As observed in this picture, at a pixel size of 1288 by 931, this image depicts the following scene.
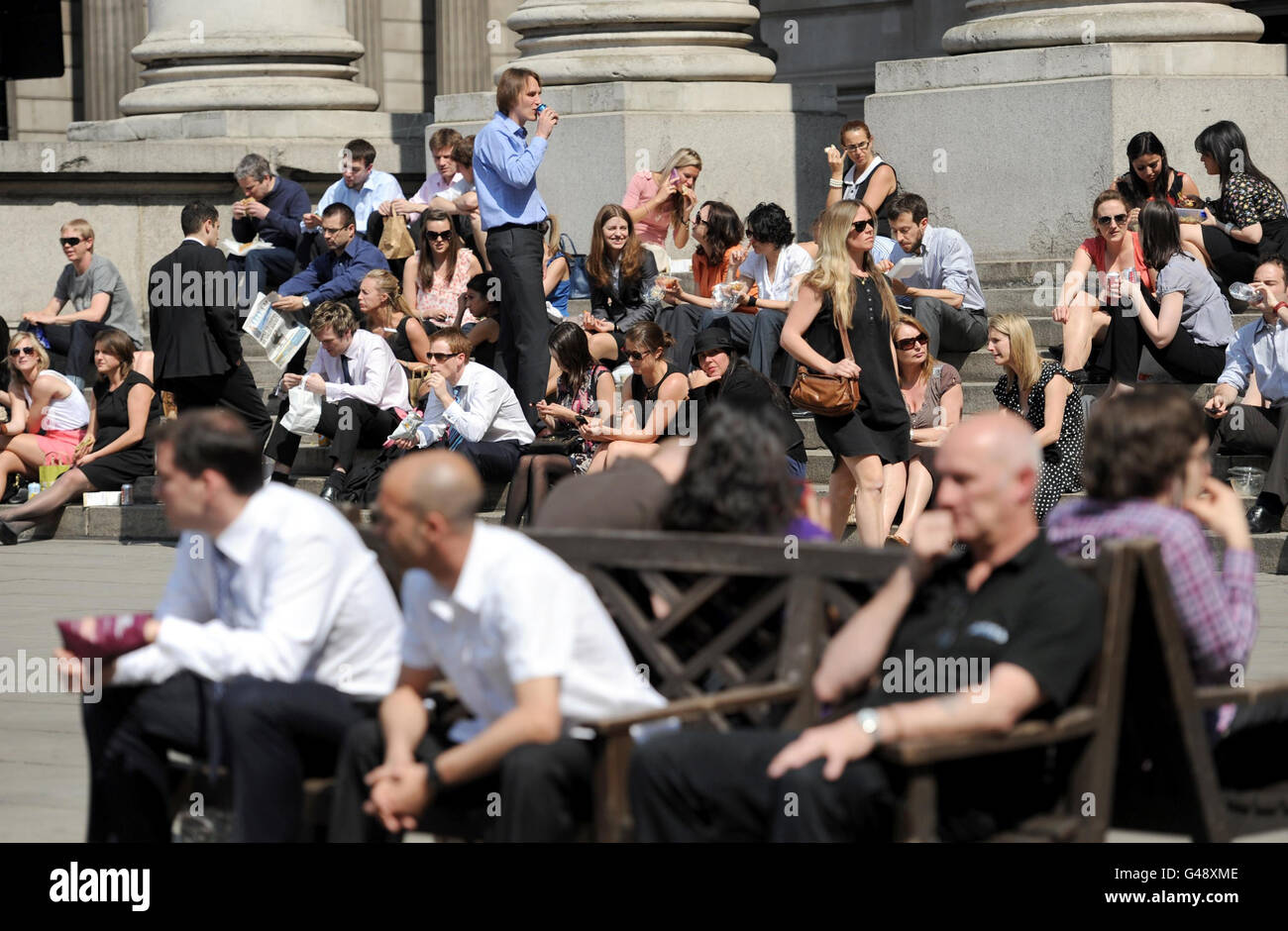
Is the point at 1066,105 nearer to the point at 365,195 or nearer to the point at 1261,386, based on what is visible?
the point at 1261,386

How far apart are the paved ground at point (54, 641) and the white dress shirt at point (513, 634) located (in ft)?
5.01

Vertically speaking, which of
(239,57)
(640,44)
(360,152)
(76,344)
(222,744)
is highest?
(239,57)

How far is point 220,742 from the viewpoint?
5.13m

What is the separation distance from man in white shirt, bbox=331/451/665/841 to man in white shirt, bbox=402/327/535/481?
657 centimetres

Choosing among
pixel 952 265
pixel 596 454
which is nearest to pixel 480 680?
pixel 596 454

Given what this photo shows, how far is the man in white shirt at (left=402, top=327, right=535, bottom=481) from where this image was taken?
454 inches

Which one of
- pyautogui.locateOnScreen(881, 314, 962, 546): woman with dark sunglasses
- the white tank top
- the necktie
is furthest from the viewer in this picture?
the white tank top

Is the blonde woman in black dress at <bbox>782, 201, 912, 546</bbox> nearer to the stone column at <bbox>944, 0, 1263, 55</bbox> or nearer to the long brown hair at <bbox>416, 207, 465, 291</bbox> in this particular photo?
the stone column at <bbox>944, 0, 1263, 55</bbox>

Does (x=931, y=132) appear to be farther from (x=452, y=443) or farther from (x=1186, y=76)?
(x=452, y=443)

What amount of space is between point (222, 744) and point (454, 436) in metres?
6.79

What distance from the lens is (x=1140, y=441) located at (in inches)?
192

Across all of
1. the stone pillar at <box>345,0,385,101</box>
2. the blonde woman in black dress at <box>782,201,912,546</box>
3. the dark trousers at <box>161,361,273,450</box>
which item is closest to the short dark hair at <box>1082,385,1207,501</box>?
the blonde woman in black dress at <box>782,201,912,546</box>

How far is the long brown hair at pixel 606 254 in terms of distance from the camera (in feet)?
41.7

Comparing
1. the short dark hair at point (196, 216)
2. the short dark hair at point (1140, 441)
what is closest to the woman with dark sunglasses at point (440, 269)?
the short dark hair at point (196, 216)
